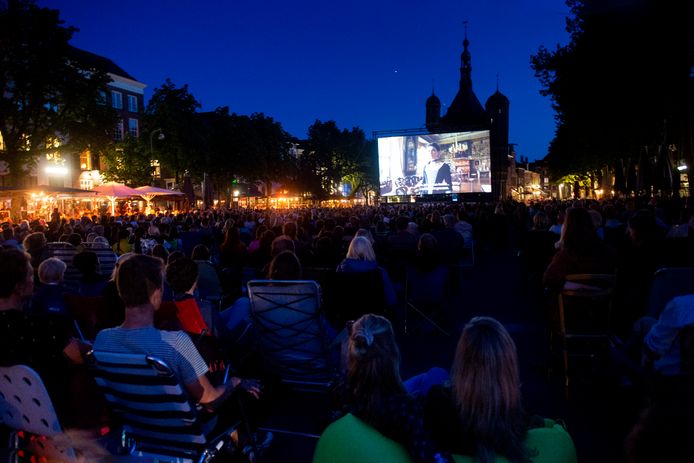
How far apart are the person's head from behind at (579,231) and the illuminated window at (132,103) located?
170 feet

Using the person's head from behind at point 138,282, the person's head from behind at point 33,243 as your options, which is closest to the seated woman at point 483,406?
the person's head from behind at point 138,282

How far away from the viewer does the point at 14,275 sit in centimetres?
330

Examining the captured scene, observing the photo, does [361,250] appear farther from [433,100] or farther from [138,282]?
[433,100]

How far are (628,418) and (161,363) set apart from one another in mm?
4045

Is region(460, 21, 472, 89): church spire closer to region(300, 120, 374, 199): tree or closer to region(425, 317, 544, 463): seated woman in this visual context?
region(300, 120, 374, 199): tree

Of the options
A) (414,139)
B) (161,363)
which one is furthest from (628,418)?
(414,139)

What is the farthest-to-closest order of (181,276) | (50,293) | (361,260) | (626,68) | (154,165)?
(154,165)
(626,68)
(361,260)
(50,293)
(181,276)

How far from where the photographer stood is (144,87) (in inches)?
2126

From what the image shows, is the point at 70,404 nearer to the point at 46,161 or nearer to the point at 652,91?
the point at 652,91

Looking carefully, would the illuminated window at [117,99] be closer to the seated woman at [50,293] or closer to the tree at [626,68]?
the tree at [626,68]

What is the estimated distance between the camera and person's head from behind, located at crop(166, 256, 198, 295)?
15.4ft

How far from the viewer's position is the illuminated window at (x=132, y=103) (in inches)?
2023

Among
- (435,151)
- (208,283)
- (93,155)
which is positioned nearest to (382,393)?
(208,283)

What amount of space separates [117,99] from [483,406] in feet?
175
